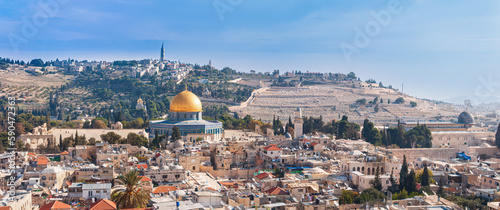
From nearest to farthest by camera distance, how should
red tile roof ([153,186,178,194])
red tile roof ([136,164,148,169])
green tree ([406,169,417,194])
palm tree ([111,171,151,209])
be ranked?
palm tree ([111,171,151,209]) → red tile roof ([153,186,178,194]) → green tree ([406,169,417,194]) → red tile roof ([136,164,148,169])

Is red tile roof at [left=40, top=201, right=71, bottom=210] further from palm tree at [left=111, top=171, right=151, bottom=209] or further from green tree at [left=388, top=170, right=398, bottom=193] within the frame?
green tree at [left=388, top=170, right=398, bottom=193]

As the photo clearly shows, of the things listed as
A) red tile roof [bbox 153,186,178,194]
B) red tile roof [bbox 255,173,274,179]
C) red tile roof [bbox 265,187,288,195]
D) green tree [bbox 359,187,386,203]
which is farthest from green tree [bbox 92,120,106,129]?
green tree [bbox 359,187,386,203]

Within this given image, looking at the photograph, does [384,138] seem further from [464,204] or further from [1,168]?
[1,168]

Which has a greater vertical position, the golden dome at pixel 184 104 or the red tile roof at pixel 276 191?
the golden dome at pixel 184 104

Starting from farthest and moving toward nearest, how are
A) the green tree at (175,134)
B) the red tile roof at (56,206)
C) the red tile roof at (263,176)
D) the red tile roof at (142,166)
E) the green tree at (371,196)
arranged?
the green tree at (175,134) < the red tile roof at (142,166) < the red tile roof at (263,176) < the green tree at (371,196) < the red tile roof at (56,206)

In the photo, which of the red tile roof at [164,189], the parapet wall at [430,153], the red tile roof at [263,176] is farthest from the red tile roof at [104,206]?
the parapet wall at [430,153]

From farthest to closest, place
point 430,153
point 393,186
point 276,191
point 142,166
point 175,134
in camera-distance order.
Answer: point 430,153 < point 175,134 < point 142,166 < point 393,186 < point 276,191

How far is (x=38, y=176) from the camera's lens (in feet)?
61.9

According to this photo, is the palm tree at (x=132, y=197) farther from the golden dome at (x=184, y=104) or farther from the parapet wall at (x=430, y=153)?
the golden dome at (x=184, y=104)

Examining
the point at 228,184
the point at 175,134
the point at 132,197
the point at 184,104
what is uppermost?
the point at 184,104

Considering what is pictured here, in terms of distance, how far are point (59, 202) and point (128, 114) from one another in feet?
120

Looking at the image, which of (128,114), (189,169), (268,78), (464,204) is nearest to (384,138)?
(189,169)

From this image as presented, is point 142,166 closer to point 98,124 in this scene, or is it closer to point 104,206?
point 104,206

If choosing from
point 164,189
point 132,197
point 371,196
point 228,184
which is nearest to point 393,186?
point 371,196
